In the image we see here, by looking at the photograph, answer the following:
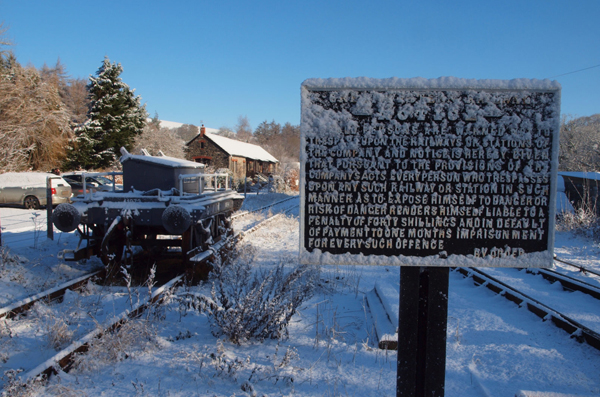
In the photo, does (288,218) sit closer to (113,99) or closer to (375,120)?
(375,120)

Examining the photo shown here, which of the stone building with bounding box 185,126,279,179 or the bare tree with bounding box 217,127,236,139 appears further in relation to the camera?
the bare tree with bounding box 217,127,236,139

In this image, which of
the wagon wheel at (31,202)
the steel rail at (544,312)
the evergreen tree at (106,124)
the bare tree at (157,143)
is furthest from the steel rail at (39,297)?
the bare tree at (157,143)

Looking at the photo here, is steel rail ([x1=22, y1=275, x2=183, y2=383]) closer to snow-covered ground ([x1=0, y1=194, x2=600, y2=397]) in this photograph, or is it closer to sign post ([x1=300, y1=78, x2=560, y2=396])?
snow-covered ground ([x1=0, y1=194, x2=600, y2=397])

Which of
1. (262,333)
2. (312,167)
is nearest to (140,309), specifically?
(262,333)

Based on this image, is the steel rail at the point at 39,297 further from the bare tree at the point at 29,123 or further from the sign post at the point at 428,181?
the bare tree at the point at 29,123

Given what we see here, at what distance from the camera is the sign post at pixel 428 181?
247 cm

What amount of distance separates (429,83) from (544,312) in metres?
3.85

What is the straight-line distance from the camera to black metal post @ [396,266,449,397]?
252 centimetres

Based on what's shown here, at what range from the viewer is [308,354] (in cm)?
372

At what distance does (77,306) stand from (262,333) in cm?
252

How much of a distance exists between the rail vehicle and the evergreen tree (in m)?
29.3

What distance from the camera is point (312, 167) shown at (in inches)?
101

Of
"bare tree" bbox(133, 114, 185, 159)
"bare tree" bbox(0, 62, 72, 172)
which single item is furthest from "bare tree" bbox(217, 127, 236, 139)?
"bare tree" bbox(0, 62, 72, 172)

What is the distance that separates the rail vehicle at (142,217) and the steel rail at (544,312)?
452 centimetres
